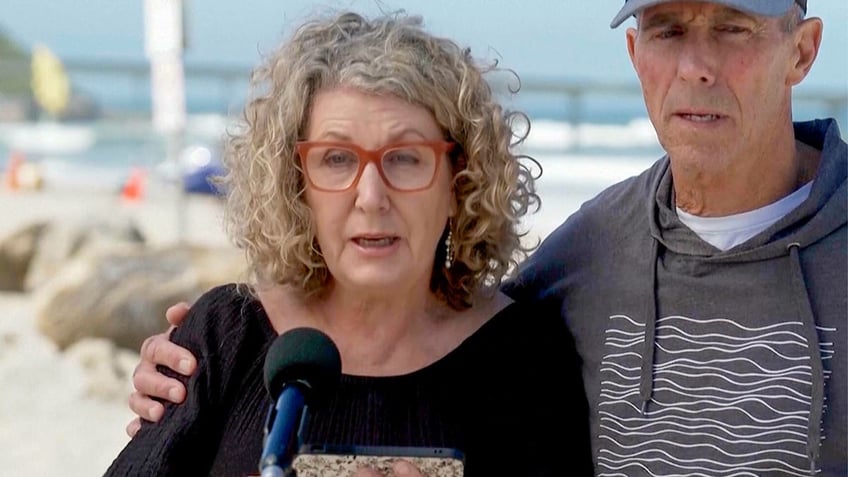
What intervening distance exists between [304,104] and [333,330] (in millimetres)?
459

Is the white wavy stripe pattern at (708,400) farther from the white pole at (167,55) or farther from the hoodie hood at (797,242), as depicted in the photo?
the white pole at (167,55)

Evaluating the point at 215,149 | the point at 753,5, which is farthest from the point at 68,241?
the point at 753,5

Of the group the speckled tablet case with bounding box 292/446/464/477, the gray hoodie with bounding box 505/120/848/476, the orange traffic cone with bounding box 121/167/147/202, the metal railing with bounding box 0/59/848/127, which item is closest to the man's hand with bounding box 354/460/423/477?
the speckled tablet case with bounding box 292/446/464/477

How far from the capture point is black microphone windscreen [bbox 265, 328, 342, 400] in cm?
182

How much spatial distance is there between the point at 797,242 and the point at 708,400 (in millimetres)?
325

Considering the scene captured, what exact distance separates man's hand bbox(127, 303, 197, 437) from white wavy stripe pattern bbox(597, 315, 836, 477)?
799 millimetres

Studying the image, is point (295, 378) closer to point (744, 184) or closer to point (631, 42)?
point (744, 184)

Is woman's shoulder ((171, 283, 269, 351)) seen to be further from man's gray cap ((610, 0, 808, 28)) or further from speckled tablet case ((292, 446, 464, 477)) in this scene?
man's gray cap ((610, 0, 808, 28))

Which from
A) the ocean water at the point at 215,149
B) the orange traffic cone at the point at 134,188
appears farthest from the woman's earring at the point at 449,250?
the orange traffic cone at the point at 134,188

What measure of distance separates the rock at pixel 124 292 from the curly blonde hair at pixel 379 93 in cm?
497

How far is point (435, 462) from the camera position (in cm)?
206

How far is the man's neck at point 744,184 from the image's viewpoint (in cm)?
245

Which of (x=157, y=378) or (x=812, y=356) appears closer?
(x=812, y=356)

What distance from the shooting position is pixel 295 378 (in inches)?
71.6
